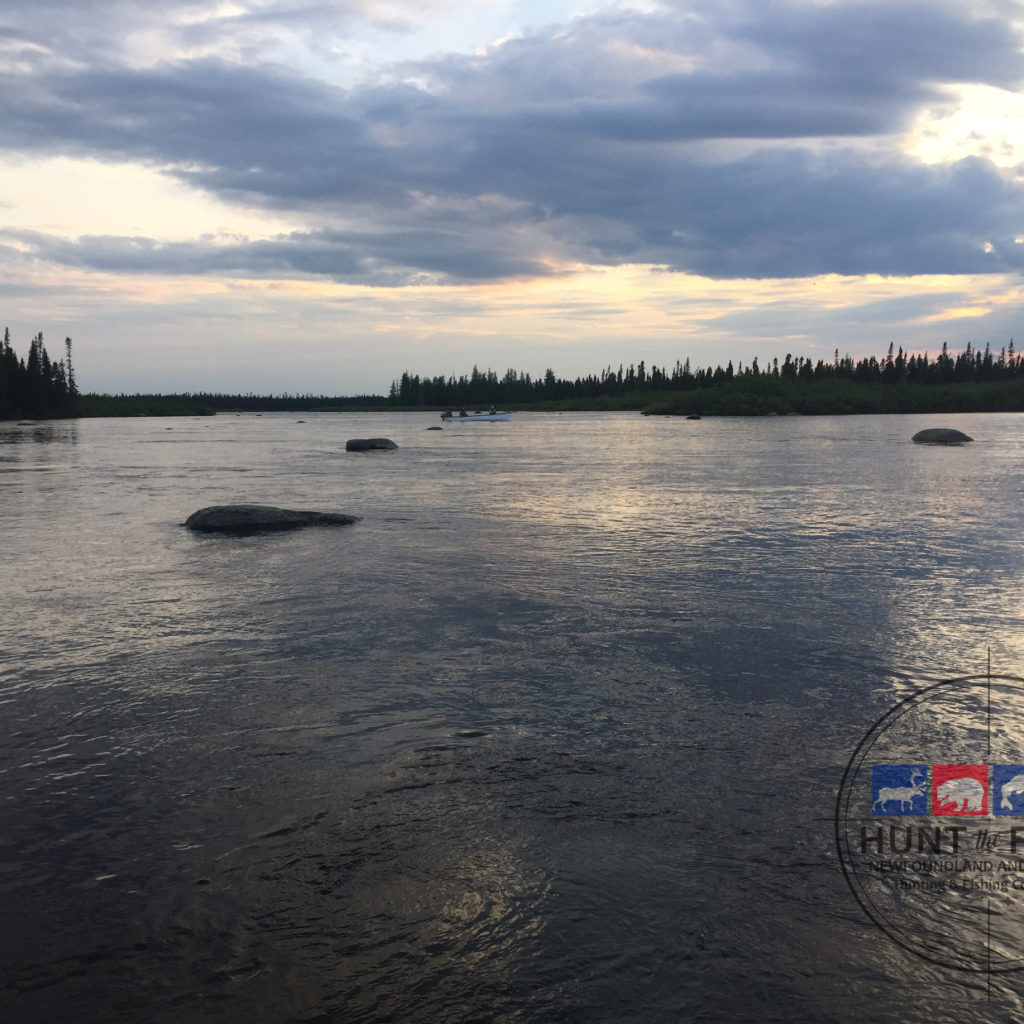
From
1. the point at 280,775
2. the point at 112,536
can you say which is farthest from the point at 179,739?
the point at 112,536

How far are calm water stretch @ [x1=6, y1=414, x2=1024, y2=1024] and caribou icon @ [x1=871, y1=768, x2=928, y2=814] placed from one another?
37 centimetres

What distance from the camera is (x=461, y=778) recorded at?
5.46 meters

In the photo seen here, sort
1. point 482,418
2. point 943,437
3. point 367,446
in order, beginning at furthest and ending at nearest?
point 482,418 → point 943,437 → point 367,446

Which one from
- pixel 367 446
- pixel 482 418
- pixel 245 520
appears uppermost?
pixel 482 418

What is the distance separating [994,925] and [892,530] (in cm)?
1374

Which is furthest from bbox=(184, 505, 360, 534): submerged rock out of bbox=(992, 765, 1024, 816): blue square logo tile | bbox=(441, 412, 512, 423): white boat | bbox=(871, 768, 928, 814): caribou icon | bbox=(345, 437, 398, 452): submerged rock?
bbox=(441, 412, 512, 423): white boat

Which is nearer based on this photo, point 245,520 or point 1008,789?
point 1008,789

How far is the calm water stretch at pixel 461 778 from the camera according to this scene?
3643 millimetres

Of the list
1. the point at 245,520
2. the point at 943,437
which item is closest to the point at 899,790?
the point at 245,520

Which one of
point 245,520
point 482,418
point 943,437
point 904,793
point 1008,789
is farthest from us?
point 482,418

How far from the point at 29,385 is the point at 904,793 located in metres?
156

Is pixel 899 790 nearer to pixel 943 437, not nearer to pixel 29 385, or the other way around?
pixel 943 437

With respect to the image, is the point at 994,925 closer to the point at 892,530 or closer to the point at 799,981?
the point at 799,981

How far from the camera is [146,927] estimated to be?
13.0 feet
